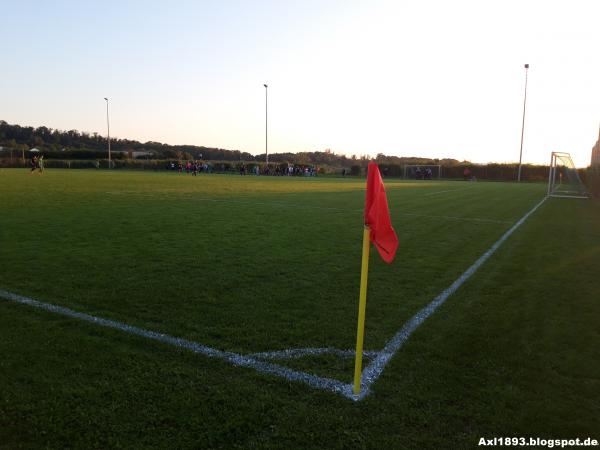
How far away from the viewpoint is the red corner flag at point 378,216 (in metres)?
3.03

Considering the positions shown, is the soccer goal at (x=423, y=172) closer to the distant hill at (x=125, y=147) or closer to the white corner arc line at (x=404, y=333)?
the distant hill at (x=125, y=147)

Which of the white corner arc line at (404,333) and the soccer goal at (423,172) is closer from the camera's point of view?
the white corner arc line at (404,333)

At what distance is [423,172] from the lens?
2367 inches

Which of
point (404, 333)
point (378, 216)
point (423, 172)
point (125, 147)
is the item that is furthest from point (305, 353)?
point (125, 147)

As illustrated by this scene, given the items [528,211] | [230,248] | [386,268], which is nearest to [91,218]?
[230,248]

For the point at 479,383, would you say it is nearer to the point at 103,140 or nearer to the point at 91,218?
the point at 91,218

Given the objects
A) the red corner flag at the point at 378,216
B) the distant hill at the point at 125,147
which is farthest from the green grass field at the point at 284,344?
the distant hill at the point at 125,147

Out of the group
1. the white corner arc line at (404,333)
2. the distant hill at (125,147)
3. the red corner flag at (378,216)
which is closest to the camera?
the red corner flag at (378,216)

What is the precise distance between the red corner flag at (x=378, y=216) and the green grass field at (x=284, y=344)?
3.51ft

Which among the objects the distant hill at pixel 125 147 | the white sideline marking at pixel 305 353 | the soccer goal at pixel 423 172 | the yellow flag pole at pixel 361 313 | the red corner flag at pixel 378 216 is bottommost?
the white sideline marking at pixel 305 353

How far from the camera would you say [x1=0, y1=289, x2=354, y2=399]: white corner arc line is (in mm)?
3304

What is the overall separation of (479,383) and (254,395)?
1.73 meters

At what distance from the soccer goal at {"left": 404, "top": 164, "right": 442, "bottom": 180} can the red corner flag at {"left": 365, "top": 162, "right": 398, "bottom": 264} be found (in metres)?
58.2

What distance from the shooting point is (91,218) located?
1210 cm
